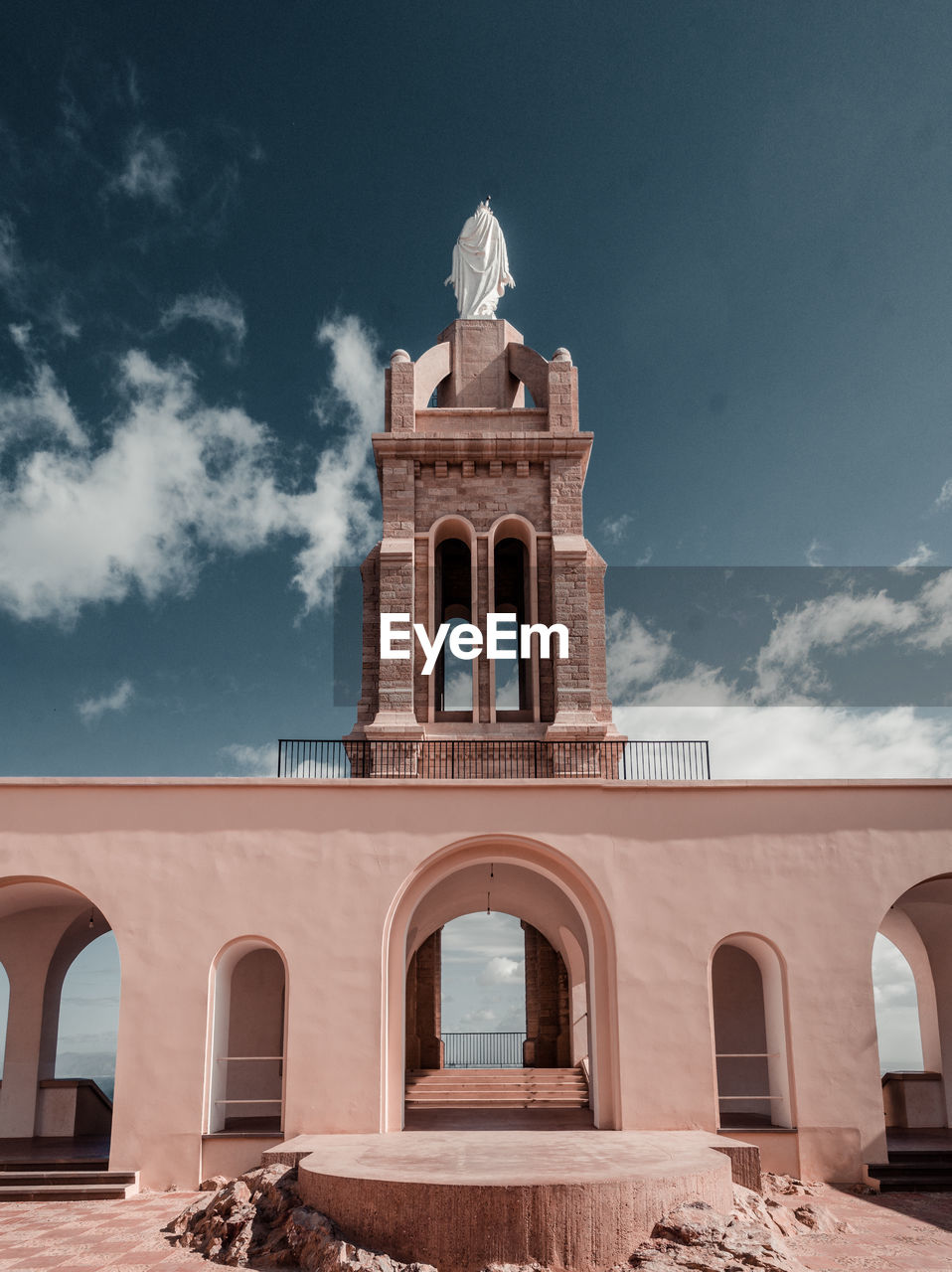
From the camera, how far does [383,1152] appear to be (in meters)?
11.9

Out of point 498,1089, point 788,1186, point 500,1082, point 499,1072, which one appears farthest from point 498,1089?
point 788,1186

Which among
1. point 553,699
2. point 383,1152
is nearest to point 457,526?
point 553,699

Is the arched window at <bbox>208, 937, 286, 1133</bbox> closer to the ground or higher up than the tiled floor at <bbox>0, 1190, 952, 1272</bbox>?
higher up

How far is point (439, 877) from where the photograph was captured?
51.2ft

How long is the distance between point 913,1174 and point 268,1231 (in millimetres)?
8559

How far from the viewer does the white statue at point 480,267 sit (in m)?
24.2

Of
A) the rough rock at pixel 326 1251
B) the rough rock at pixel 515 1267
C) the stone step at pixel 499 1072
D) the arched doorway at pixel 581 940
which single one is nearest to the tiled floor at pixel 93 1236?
the rough rock at pixel 326 1251

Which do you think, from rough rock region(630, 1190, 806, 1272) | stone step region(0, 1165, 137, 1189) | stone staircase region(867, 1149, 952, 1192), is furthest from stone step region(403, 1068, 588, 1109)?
rough rock region(630, 1190, 806, 1272)

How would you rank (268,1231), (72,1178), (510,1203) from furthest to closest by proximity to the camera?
1. (72,1178)
2. (268,1231)
3. (510,1203)

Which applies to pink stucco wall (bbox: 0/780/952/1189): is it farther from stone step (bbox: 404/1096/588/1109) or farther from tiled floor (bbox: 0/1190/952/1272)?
stone step (bbox: 404/1096/588/1109)

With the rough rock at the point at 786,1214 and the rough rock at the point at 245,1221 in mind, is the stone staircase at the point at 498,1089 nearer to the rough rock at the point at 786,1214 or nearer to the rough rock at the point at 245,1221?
the rough rock at the point at 786,1214

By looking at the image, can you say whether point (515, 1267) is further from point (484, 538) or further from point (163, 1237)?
point (484, 538)

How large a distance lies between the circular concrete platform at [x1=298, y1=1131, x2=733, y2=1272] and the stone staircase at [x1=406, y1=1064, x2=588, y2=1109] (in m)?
7.21

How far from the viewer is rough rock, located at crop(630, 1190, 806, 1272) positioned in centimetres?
934
